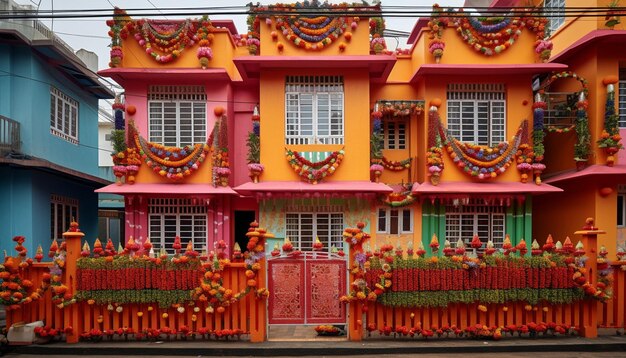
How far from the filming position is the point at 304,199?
1270cm

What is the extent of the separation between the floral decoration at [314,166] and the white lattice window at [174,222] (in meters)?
3.13

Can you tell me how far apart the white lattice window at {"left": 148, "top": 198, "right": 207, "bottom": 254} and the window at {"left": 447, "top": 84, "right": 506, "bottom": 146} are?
26.3 feet

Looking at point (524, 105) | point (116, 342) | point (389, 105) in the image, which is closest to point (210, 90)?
point (389, 105)

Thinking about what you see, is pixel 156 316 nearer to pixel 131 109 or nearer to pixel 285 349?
pixel 285 349

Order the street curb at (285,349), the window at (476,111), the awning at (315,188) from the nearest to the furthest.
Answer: the street curb at (285,349), the awning at (315,188), the window at (476,111)

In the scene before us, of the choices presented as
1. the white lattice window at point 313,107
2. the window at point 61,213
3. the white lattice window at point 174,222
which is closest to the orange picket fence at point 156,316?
the white lattice window at point 174,222

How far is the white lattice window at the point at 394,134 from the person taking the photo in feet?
46.1

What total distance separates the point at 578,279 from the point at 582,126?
5.47 meters

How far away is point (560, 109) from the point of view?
520 inches

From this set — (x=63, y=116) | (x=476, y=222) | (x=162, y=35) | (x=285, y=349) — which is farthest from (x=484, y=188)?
(x=63, y=116)

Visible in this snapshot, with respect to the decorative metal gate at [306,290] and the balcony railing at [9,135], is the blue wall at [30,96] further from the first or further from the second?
the decorative metal gate at [306,290]

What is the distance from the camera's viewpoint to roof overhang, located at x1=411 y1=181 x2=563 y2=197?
12.3 metres

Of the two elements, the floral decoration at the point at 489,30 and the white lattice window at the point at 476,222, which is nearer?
the floral decoration at the point at 489,30

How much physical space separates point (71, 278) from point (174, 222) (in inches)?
182
